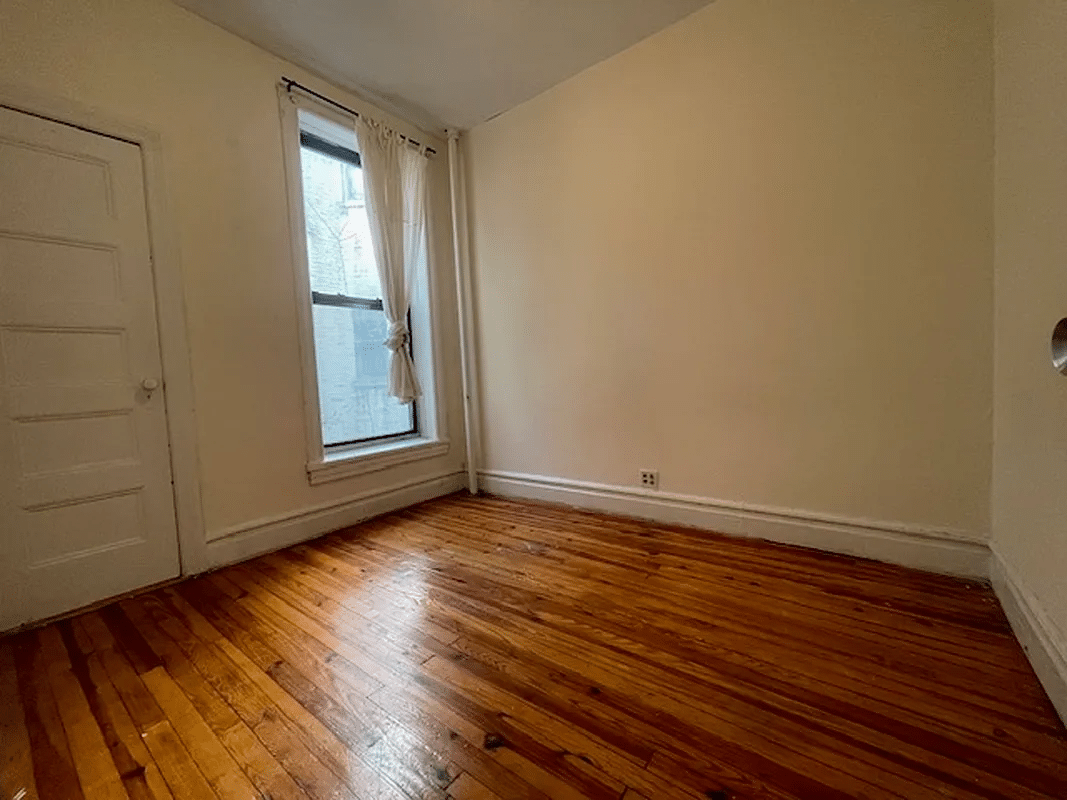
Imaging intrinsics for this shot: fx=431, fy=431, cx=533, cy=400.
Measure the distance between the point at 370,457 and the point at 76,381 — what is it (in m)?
1.43

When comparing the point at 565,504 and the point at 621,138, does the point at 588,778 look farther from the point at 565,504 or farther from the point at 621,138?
the point at 621,138

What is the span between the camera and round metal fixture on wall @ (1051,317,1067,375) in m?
1.01

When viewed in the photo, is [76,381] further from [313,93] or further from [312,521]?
[313,93]

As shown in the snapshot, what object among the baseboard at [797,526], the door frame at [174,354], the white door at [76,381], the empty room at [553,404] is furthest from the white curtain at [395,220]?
Answer: the baseboard at [797,526]

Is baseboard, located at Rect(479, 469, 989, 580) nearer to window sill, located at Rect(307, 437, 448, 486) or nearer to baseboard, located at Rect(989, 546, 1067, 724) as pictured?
baseboard, located at Rect(989, 546, 1067, 724)

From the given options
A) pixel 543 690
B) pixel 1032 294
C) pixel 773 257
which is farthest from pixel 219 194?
pixel 1032 294

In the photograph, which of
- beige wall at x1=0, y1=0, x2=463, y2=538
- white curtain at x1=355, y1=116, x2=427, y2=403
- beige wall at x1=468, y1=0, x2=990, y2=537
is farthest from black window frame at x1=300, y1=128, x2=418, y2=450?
beige wall at x1=468, y1=0, x2=990, y2=537

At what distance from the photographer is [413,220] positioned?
10.0 ft

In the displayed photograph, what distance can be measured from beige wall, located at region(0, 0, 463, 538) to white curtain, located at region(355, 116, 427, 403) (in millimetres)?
518

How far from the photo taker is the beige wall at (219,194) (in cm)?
185

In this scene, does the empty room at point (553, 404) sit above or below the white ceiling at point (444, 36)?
below

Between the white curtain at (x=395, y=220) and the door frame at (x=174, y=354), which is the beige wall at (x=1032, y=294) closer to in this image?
the white curtain at (x=395, y=220)

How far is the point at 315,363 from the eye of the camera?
2.63 metres

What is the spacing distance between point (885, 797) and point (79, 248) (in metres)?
3.13
